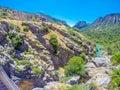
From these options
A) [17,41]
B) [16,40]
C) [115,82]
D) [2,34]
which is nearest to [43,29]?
[16,40]

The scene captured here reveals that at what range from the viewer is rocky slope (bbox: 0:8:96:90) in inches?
2982

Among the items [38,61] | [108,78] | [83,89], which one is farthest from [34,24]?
[83,89]

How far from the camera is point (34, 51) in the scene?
88.9 meters

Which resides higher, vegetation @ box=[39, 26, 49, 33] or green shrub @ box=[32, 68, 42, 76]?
vegetation @ box=[39, 26, 49, 33]

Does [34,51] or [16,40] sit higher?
[16,40]

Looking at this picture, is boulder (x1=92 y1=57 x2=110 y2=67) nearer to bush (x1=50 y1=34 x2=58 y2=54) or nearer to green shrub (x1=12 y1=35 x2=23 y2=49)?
green shrub (x1=12 y1=35 x2=23 y2=49)

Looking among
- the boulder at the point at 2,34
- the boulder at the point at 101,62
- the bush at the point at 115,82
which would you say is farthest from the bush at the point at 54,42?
the bush at the point at 115,82

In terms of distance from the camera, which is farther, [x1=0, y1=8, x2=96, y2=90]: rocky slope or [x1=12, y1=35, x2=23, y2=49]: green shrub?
[x1=12, y1=35, x2=23, y2=49]: green shrub

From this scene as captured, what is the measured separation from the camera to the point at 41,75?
256 ft

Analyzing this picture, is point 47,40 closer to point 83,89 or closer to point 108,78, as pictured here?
point 108,78

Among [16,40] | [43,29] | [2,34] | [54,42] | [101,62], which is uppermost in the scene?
[43,29]

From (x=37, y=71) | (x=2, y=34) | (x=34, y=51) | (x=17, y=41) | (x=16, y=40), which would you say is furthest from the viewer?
(x=34, y=51)

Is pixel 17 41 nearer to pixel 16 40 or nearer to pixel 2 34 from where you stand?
pixel 16 40

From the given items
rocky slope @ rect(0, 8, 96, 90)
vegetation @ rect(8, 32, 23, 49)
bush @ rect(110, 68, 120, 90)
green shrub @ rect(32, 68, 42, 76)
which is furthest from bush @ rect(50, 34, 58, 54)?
bush @ rect(110, 68, 120, 90)
